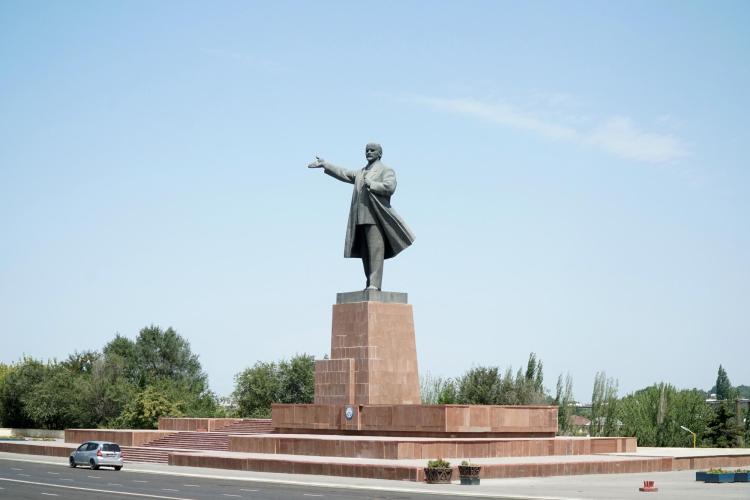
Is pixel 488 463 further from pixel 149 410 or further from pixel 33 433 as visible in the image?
pixel 33 433

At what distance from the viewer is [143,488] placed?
85.0ft

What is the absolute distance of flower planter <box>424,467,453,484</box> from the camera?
27906mm

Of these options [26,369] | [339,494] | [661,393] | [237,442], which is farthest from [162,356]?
[339,494]

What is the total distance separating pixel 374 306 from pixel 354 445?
5777mm

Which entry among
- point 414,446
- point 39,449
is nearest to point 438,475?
point 414,446

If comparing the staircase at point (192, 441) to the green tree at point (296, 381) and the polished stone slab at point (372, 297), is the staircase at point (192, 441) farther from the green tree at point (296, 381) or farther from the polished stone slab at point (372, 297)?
the green tree at point (296, 381)

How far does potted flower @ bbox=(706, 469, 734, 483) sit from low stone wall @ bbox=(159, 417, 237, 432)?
70.4 feet

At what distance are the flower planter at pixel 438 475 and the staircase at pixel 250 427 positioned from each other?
14142 mm

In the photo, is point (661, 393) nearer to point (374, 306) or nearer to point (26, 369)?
point (374, 306)

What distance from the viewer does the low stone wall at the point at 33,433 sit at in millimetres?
61844

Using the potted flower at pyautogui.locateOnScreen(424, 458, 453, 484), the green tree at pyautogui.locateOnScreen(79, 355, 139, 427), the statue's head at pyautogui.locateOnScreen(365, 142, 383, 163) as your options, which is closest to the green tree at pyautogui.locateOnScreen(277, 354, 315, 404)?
the green tree at pyautogui.locateOnScreen(79, 355, 139, 427)

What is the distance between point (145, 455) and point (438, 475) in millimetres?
16450

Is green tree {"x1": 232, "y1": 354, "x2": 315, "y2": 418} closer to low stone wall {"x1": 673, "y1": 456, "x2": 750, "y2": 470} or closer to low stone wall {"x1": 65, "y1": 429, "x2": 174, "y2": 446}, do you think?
low stone wall {"x1": 65, "y1": 429, "x2": 174, "y2": 446}

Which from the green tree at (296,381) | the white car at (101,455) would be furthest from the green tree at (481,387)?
the white car at (101,455)
